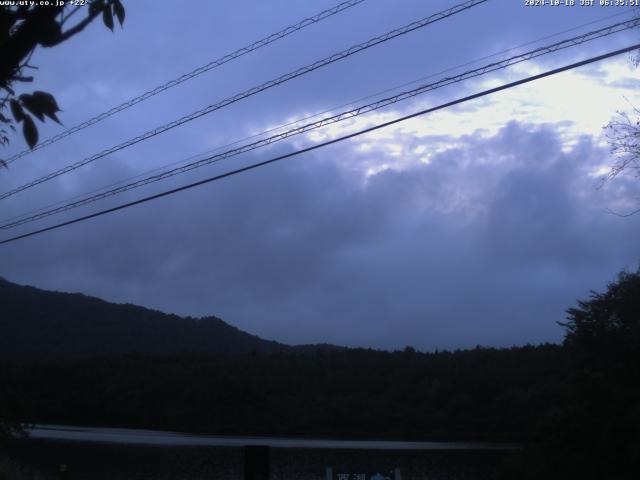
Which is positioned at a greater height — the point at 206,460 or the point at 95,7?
the point at 95,7

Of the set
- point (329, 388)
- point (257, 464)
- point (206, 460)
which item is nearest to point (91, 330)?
point (329, 388)

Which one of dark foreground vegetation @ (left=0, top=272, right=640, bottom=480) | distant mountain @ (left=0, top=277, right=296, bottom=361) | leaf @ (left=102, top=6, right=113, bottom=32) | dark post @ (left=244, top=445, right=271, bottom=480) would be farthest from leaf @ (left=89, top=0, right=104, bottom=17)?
distant mountain @ (left=0, top=277, right=296, bottom=361)

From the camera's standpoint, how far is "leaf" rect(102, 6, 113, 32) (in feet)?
12.9

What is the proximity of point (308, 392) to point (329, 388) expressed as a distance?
4.26ft

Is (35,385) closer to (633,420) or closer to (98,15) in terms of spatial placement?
(633,420)

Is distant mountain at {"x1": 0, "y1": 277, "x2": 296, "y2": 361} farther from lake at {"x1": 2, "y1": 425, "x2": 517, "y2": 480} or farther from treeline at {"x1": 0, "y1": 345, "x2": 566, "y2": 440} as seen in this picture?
lake at {"x1": 2, "y1": 425, "x2": 517, "y2": 480}

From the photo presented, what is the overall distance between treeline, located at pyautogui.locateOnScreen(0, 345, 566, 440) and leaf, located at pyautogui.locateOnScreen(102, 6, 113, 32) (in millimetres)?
32869

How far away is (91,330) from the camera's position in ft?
189

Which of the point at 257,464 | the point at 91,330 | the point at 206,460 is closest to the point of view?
the point at 257,464

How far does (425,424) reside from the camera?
41125 mm

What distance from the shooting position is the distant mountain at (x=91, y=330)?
51844 millimetres

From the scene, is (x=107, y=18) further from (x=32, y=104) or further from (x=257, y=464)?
(x=257, y=464)

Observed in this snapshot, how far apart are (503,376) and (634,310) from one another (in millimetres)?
22024

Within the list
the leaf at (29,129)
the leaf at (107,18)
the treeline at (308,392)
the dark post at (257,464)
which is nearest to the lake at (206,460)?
the treeline at (308,392)
